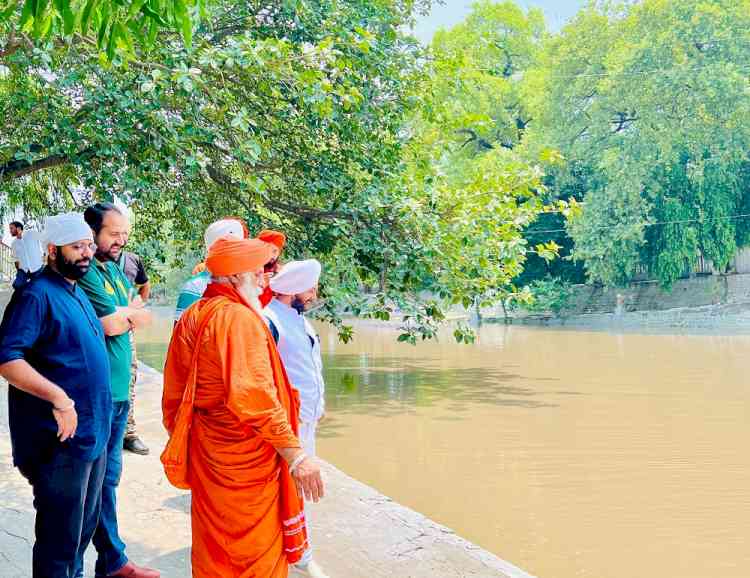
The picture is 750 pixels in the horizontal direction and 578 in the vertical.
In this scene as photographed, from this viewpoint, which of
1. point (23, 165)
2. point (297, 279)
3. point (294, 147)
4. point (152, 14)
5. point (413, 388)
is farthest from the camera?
point (413, 388)

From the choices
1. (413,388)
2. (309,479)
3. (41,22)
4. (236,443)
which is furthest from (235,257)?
(413,388)

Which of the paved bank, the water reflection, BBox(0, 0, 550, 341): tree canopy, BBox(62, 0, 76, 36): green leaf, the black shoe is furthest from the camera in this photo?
the water reflection

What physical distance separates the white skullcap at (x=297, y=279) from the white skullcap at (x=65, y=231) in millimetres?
1106

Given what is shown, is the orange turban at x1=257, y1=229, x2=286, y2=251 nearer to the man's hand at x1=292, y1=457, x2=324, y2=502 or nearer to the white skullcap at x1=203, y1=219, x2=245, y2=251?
the white skullcap at x1=203, y1=219, x2=245, y2=251

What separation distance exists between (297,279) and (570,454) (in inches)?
254

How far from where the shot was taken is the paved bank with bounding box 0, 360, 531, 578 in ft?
14.4

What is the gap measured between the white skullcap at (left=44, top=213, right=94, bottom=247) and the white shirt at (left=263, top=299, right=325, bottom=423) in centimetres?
111

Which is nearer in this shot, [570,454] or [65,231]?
[65,231]

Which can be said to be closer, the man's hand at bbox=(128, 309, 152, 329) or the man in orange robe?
the man in orange robe

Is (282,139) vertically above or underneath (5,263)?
above

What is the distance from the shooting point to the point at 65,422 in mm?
3146

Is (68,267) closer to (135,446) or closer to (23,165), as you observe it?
(135,446)

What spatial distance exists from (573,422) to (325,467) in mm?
6119

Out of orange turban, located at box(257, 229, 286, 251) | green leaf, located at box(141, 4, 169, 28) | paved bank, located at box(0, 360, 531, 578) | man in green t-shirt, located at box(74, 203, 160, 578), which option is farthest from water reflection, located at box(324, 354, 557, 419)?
green leaf, located at box(141, 4, 169, 28)
